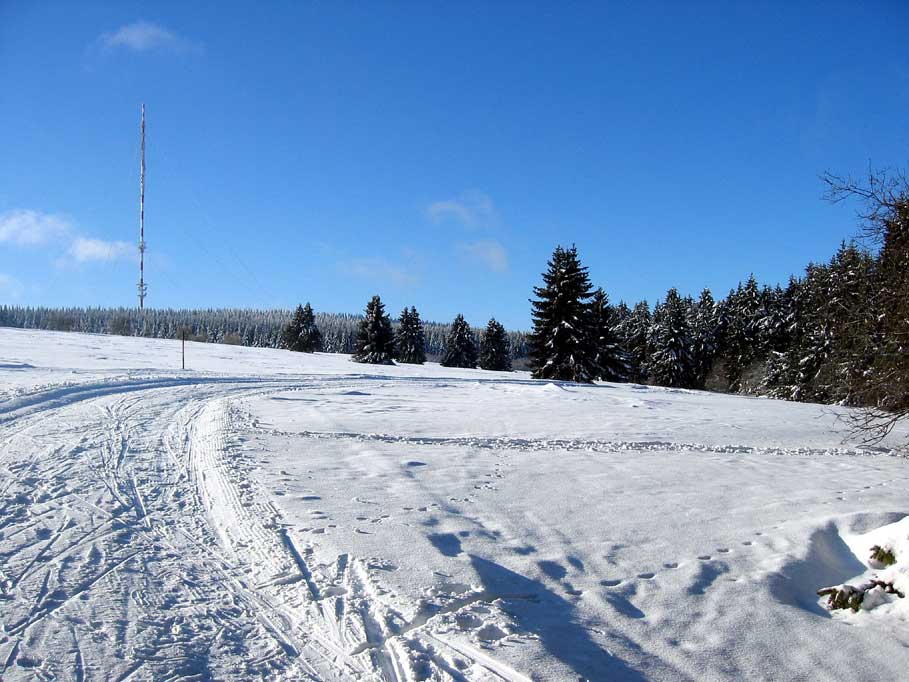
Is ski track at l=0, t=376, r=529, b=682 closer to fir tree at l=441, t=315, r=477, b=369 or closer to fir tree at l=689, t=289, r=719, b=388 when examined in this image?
fir tree at l=689, t=289, r=719, b=388

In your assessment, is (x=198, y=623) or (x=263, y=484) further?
(x=263, y=484)

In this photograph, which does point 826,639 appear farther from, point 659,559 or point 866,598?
point 659,559

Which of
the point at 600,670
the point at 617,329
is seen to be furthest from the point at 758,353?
the point at 600,670

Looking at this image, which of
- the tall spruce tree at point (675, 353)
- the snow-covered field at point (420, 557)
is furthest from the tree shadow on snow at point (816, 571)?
the tall spruce tree at point (675, 353)

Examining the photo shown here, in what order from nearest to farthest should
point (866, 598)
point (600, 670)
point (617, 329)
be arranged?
point (600, 670)
point (866, 598)
point (617, 329)

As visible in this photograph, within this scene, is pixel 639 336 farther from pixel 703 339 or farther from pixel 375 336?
pixel 375 336

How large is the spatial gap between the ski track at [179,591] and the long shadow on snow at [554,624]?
305 millimetres

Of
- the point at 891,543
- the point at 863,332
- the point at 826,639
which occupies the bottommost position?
the point at 826,639

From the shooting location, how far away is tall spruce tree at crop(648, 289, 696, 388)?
43.9 m

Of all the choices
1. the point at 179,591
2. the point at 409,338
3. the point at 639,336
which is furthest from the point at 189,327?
the point at 179,591

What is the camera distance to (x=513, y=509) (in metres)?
6.17

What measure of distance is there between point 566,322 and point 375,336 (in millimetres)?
19523

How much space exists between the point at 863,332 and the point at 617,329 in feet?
150

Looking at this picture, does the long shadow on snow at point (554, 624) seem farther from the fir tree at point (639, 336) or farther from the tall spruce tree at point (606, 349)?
→ the fir tree at point (639, 336)
